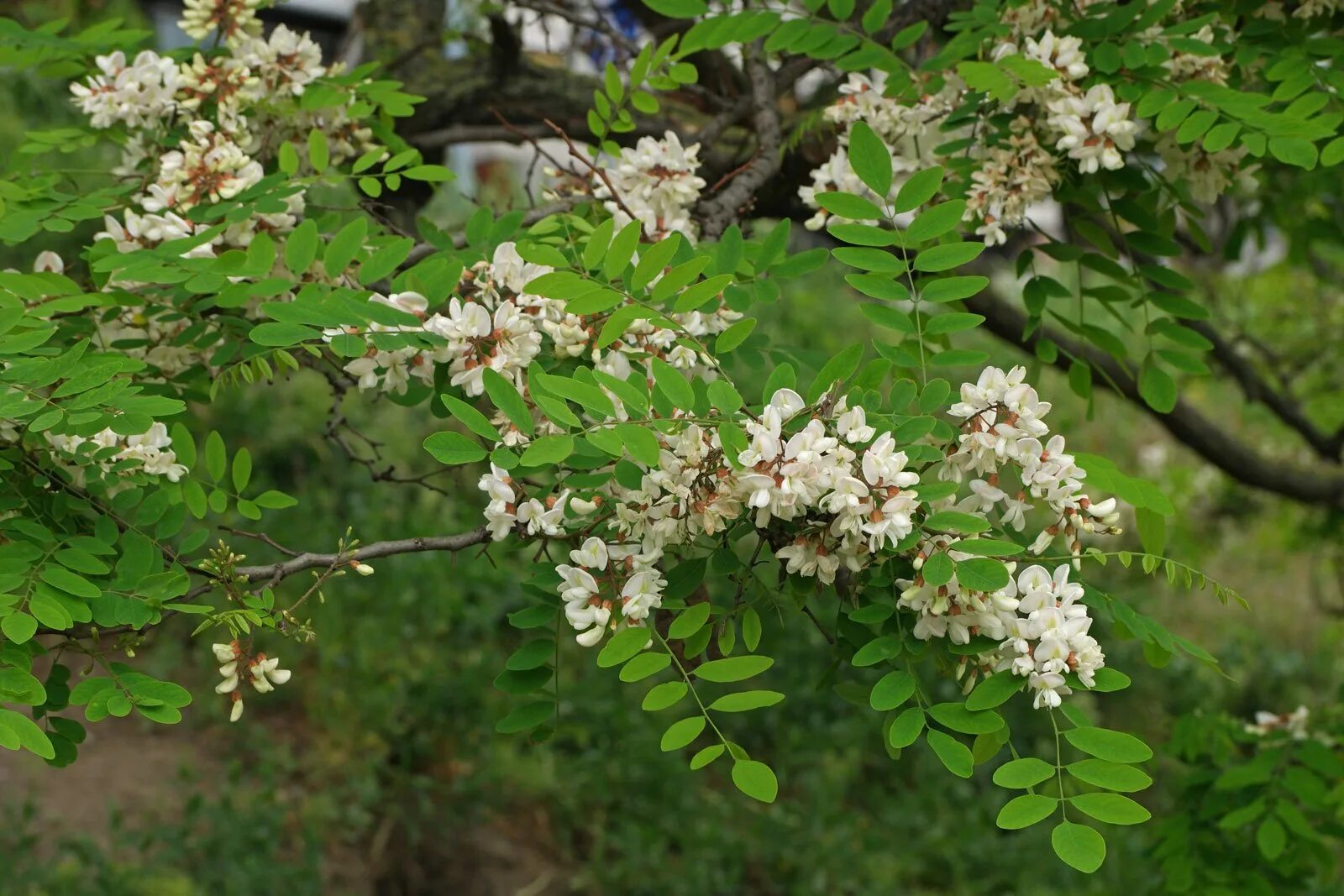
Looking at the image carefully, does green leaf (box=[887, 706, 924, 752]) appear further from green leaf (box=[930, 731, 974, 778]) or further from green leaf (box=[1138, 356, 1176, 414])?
green leaf (box=[1138, 356, 1176, 414])

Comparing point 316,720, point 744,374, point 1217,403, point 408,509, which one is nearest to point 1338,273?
point 744,374

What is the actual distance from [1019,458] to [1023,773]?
1.04ft

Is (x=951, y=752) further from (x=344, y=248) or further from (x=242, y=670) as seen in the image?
(x=344, y=248)

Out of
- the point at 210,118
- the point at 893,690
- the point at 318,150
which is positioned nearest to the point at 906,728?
the point at 893,690

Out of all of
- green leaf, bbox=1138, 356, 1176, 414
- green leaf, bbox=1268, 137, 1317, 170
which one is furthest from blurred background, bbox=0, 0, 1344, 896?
green leaf, bbox=1268, 137, 1317, 170

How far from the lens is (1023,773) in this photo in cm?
124

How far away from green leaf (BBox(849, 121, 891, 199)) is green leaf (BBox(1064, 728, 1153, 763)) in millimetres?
686

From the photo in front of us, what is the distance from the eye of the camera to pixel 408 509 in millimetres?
5590

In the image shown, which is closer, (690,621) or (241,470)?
(690,621)

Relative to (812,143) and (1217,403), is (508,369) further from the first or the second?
(1217,403)

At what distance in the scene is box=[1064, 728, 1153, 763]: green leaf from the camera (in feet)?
4.01

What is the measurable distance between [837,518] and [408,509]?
4.59m

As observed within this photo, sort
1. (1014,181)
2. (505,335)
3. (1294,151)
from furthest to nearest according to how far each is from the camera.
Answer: (1014,181), (1294,151), (505,335)

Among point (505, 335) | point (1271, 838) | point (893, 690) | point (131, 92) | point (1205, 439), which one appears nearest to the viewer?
point (893, 690)
